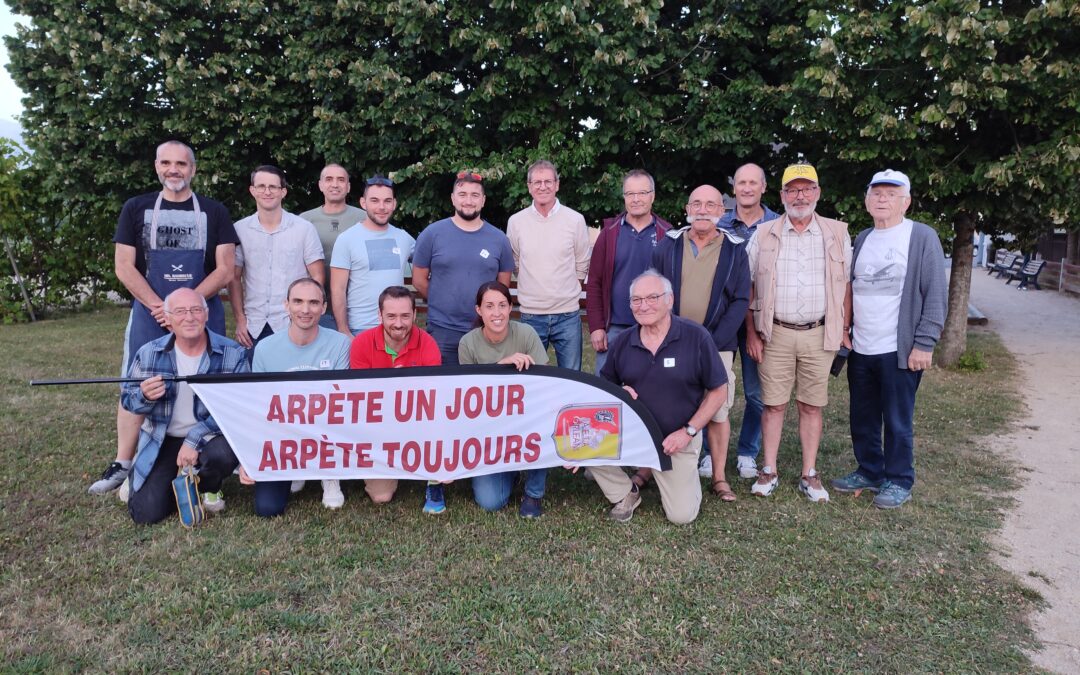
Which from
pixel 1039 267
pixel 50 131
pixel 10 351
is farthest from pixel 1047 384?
pixel 1039 267

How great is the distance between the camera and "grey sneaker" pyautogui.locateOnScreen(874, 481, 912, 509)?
491 centimetres

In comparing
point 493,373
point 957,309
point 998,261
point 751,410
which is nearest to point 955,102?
point 957,309

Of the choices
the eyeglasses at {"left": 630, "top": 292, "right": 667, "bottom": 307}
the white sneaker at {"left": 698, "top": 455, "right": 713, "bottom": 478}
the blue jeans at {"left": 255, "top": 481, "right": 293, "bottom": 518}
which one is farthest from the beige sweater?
the blue jeans at {"left": 255, "top": 481, "right": 293, "bottom": 518}

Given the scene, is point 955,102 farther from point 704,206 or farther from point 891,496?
point 891,496

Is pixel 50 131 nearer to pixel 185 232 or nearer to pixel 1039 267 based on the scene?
pixel 185 232

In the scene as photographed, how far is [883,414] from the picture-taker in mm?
5035

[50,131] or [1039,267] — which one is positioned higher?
[50,131]

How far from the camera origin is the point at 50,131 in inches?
481

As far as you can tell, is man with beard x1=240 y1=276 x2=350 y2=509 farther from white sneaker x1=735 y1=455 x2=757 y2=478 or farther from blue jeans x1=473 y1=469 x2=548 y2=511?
white sneaker x1=735 y1=455 x2=757 y2=478

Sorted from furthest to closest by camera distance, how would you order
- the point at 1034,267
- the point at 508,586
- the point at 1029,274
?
1. the point at 1034,267
2. the point at 1029,274
3. the point at 508,586

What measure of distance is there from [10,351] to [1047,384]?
14.8 metres

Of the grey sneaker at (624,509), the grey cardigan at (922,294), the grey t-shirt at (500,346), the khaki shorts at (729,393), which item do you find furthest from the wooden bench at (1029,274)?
the grey t-shirt at (500,346)

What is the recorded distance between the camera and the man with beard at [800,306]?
15.6 ft

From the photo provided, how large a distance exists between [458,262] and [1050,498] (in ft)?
15.7
